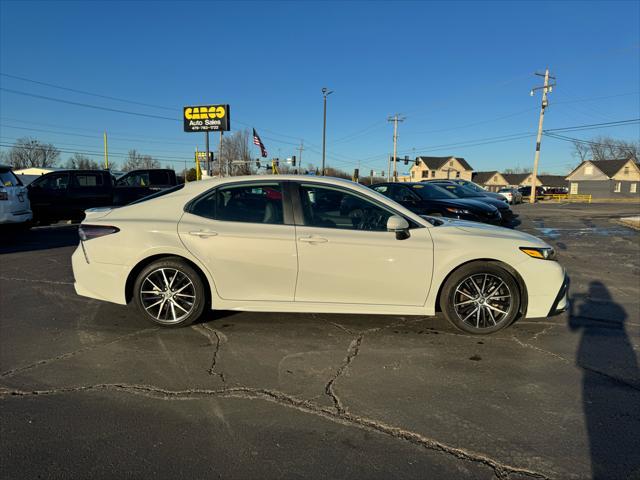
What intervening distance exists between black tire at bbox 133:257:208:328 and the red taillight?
0.54 m

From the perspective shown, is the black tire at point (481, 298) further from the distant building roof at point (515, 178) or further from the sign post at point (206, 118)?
the distant building roof at point (515, 178)

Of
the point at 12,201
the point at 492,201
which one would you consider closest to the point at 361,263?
the point at 12,201

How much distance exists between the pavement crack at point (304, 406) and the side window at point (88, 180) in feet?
37.5

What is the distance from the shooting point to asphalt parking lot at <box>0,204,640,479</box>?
7.84 ft

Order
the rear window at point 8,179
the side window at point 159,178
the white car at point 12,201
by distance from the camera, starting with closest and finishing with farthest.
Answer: the white car at point 12,201, the rear window at point 8,179, the side window at point 159,178

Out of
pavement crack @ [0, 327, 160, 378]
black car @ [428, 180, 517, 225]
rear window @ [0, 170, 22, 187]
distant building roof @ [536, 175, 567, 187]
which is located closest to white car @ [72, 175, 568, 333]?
pavement crack @ [0, 327, 160, 378]

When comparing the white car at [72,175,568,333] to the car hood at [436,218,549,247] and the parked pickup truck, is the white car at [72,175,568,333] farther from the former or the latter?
the parked pickup truck

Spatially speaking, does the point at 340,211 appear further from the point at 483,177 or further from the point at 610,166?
the point at 483,177

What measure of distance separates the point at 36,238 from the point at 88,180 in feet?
9.59

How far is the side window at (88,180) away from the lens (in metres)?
13.0

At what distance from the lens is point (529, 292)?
415 centimetres

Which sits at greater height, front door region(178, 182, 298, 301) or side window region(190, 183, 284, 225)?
side window region(190, 183, 284, 225)

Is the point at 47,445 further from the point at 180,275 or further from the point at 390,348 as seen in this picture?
the point at 390,348

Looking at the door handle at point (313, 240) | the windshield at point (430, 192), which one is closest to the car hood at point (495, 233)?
the door handle at point (313, 240)
